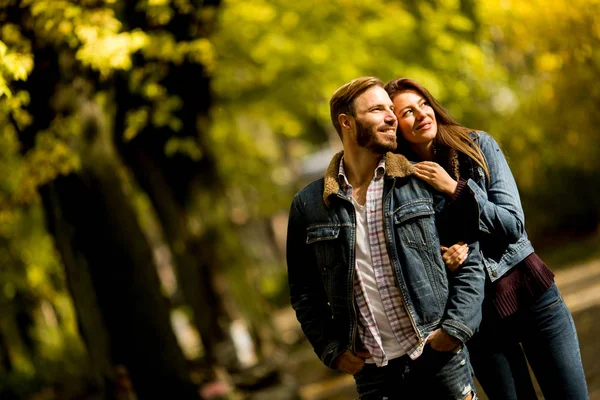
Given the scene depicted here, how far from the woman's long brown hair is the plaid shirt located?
35 cm

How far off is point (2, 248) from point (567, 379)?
68.6 feet

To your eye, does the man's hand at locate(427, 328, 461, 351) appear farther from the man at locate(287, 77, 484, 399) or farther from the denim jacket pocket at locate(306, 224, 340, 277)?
the denim jacket pocket at locate(306, 224, 340, 277)

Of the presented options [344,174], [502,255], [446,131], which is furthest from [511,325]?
[344,174]

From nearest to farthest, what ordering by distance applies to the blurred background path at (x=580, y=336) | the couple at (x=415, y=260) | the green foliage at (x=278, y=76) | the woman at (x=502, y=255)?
the couple at (x=415, y=260)
the woman at (x=502, y=255)
the blurred background path at (x=580, y=336)
the green foliage at (x=278, y=76)

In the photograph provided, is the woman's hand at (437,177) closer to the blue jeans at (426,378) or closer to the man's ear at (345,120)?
the man's ear at (345,120)

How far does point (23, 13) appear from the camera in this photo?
8.49 metres

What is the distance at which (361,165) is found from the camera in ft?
13.4

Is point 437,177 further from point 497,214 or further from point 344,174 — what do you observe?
point 344,174

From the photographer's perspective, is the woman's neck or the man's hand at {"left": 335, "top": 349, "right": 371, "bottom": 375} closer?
the man's hand at {"left": 335, "top": 349, "right": 371, "bottom": 375}

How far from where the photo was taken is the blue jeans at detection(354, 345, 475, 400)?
3814mm

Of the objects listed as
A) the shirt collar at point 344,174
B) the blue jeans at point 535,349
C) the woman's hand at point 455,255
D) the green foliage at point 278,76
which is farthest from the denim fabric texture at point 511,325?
the green foliage at point 278,76

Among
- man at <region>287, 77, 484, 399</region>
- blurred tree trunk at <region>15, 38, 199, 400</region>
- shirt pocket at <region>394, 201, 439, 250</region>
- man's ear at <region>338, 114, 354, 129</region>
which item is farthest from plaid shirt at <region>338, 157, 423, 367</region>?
blurred tree trunk at <region>15, 38, 199, 400</region>

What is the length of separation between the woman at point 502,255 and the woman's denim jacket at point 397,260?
0.16 meters

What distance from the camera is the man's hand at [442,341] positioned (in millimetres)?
3746
